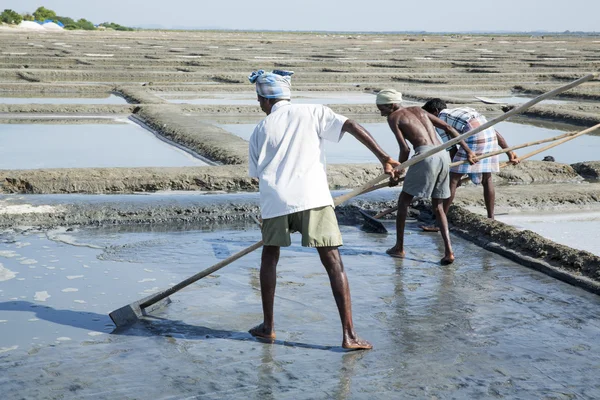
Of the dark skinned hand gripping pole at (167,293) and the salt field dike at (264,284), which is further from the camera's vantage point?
the dark skinned hand gripping pole at (167,293)

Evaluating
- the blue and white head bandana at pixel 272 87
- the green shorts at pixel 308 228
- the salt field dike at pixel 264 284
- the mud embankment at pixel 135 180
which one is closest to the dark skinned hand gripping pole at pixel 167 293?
the salt field dike at pixel 264 284

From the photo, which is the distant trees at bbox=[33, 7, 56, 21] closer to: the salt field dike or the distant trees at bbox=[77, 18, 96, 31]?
the distant trees at bbox=[77, 18, 96, 31]

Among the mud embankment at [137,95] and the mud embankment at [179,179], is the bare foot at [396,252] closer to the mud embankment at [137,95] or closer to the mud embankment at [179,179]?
the mud embankment at [179,179]

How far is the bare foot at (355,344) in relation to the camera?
329cm

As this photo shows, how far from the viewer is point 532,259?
476 cm

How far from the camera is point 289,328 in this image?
3602mm

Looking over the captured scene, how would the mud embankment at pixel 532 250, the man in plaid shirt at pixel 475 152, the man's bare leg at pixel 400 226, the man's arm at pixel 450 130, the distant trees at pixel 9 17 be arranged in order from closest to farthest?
the mud embankment at pixel 532 250 → the man's bare leg at pixel 400 226 → the man's arm at pixel 450 130 → the man in plaid shirt at pixel 475 152 → the distant trees at pixel 9 17

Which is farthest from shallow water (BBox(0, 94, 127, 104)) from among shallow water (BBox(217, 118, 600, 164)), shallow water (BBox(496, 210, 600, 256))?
shallow water (BBox(496, 210, 600, 256))

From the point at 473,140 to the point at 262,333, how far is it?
292 cm

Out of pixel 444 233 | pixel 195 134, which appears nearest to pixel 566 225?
pixel 444 233

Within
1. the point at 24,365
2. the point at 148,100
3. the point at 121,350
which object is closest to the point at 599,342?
the point at 121,350

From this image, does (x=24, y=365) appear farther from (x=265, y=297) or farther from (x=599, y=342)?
(x=599, y=342)

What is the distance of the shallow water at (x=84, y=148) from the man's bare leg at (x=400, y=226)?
3.61 meters

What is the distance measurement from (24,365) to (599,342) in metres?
2.28
